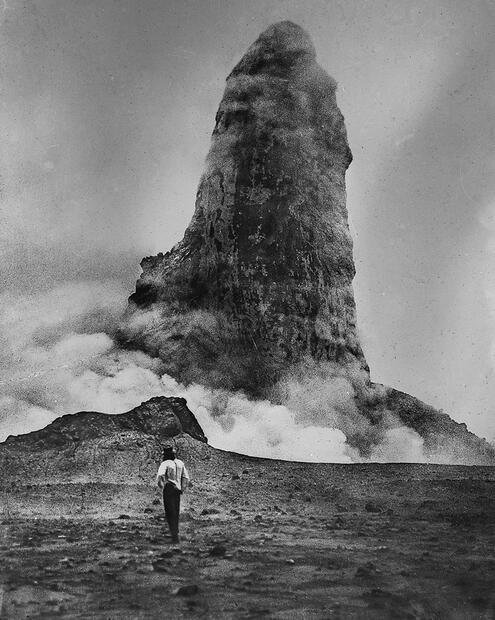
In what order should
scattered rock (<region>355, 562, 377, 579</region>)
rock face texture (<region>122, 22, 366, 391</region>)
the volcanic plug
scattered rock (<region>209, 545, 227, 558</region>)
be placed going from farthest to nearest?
rock face texture (<region>122, 22, 366, 391</region>) → the volcanic plug → scattered rock (<region>209, 545, 227, 558</region>) → scattered rock (<region>355, 562, 377, 579</region>)

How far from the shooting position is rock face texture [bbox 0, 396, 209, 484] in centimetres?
1991

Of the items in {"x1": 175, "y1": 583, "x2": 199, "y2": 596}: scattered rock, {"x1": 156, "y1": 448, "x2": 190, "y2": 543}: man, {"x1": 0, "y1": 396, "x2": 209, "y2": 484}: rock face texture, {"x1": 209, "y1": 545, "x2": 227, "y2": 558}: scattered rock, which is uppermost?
{"x1": 0, "y1": 396, "x2": 209, "y2": 484}: rock face texture

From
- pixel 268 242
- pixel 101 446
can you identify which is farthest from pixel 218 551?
pixel 268 242

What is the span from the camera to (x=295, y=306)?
120 ft

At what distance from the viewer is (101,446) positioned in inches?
840

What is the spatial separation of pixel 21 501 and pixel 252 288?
21.1 metres

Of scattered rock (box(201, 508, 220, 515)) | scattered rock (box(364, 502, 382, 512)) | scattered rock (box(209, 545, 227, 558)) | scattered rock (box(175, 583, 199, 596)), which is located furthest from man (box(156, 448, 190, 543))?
scattered rock (box(364, 502, 382, 512))

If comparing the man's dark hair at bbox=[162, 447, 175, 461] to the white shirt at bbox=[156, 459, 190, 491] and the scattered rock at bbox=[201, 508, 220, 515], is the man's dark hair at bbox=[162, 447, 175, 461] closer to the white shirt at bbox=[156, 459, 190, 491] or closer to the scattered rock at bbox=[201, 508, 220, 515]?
the white shirt at bbox=[156, 459, 190, 491]

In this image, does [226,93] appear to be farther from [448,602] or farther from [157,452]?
[448,602]

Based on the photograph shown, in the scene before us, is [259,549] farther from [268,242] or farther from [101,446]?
[268,242]

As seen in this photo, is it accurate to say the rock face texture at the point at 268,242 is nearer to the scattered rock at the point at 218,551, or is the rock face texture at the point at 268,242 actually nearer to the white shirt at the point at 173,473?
the white shirt at the point at 173,473

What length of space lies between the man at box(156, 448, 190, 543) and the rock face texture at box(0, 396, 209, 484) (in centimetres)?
762

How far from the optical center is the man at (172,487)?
1172 cm

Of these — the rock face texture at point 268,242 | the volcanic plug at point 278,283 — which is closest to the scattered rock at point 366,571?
the volcanic plug at point 278,283
